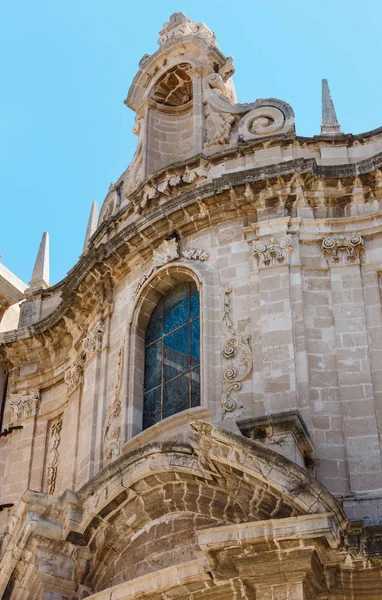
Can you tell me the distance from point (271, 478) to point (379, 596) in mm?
1823

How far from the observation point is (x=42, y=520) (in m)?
14.8

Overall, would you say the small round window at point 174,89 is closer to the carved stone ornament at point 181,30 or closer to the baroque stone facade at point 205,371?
the baroque stone facade at point 205,371

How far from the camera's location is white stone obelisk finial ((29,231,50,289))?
2227 cm

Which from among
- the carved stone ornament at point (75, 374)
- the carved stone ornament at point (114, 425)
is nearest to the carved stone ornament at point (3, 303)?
the carved stone ornament at point (75, 374)

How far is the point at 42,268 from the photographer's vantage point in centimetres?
2264

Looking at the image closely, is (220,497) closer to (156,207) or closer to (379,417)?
(379,417)

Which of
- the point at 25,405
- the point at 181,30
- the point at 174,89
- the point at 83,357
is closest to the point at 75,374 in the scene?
the point at 83,357

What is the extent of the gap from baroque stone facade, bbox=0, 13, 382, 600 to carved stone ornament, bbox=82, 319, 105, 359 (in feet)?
0.15

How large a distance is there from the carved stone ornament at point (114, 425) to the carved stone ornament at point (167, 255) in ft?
3.99

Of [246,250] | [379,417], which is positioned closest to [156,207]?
[246,250]

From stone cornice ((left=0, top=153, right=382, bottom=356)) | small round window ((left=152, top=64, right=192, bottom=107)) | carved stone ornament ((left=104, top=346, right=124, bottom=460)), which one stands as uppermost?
small round window ((left=152, top=64, right=192, bottom=107))

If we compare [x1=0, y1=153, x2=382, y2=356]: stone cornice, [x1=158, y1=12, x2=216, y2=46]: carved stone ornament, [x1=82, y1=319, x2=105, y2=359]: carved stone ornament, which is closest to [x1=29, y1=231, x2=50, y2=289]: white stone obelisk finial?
[x1=0, y1=153, x2=382, y2=356]: stone cornice

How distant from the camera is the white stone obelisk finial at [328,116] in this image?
18.8 m

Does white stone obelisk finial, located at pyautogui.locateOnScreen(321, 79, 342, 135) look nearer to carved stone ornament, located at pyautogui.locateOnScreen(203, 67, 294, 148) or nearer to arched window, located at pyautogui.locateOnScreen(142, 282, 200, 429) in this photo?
carved stone ornament, located at pyautogui.locateOnScreen(203, 67, 294, 148)
